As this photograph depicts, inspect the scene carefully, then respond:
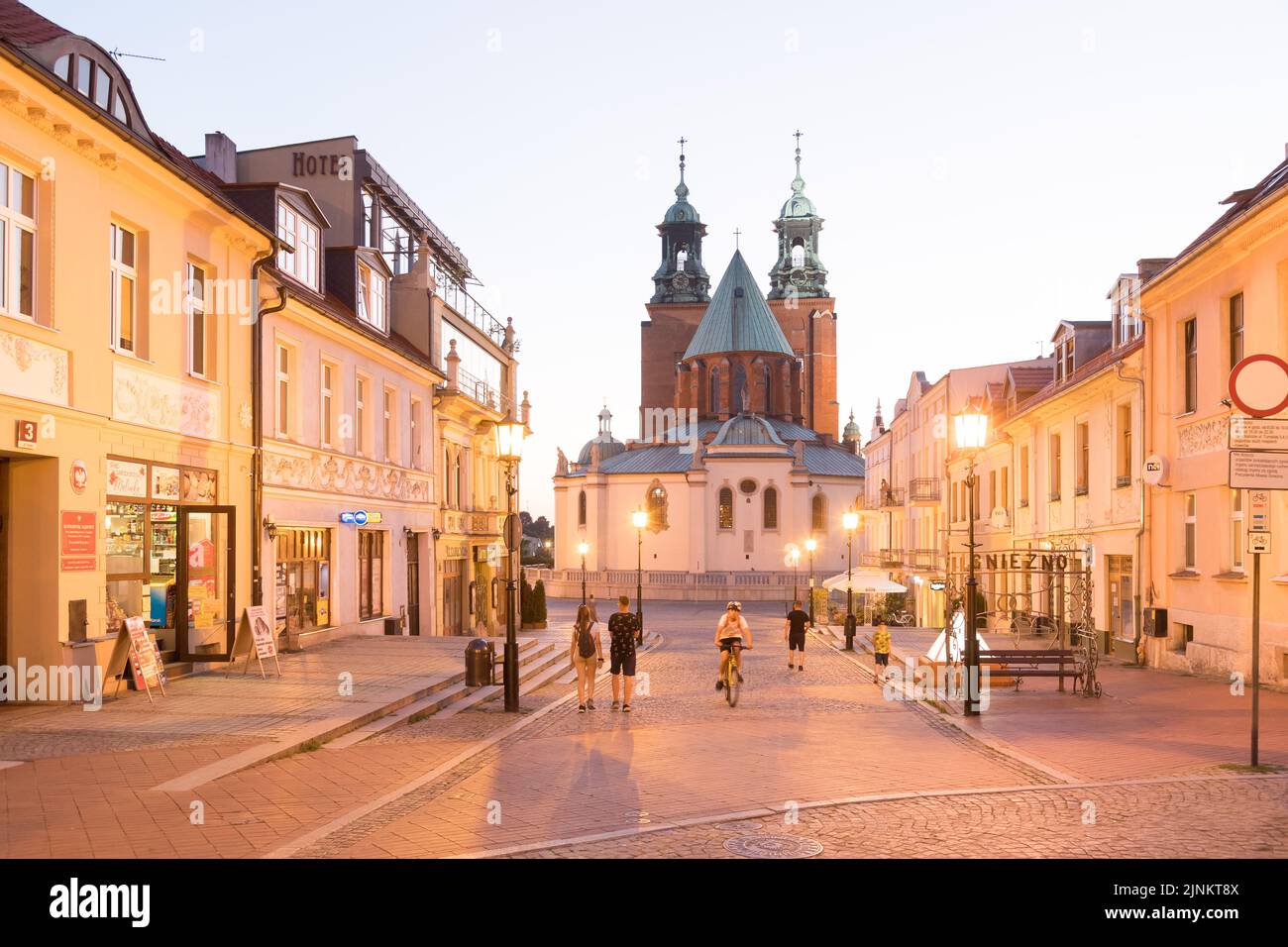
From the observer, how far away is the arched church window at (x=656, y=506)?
8019 centimetres

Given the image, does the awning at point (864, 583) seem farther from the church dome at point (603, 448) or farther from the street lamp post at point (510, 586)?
the church dome at point (603, 448)

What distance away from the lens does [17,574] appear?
556 inches

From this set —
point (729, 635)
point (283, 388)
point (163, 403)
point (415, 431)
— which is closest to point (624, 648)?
point (729, 635)

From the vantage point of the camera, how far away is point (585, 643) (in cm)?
1669

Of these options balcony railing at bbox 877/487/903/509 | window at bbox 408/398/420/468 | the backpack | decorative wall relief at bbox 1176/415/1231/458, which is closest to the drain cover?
the backpack

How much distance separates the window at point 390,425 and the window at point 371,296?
1.76 meters

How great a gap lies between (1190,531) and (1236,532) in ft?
7.49

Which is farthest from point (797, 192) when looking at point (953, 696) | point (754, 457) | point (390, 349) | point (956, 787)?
point (956, 787)

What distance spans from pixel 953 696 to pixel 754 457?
201 feet

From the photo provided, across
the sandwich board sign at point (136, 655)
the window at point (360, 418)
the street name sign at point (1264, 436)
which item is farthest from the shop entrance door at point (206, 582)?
the street name sign at point (1264, 436)

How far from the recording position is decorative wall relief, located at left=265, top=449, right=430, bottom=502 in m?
21.7

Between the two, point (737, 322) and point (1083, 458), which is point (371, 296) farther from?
point (737, 322)

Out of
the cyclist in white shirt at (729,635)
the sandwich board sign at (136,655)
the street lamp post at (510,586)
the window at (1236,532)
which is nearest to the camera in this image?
the sandwich board sign at (136,655)

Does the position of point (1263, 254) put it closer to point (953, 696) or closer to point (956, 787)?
point (953, 696)
